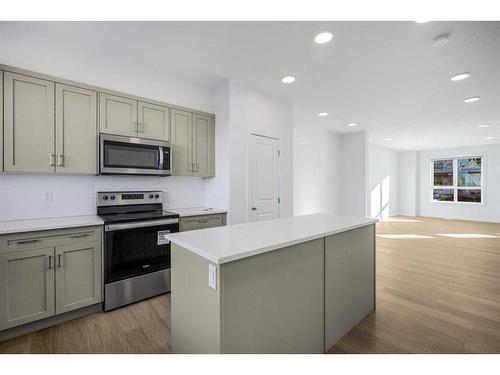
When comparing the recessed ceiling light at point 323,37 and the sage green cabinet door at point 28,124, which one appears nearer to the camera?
the sage green cabinet door at point 28,124

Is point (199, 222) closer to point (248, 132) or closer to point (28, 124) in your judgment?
point (248, 132)

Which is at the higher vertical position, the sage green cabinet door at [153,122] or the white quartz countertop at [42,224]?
the sage green cabinet door at [153,122]

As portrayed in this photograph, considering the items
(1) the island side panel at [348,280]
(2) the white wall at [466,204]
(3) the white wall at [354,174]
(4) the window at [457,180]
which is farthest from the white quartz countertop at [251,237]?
(4) the window at [457,180]

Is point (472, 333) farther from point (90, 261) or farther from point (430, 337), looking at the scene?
point (90, 261)

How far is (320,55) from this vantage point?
262cm

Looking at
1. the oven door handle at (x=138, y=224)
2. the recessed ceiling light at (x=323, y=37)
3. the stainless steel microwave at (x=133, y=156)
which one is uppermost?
the recessed ceiling light at (x=323, y=37)

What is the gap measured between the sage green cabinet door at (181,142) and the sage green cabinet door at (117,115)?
482 millimetres

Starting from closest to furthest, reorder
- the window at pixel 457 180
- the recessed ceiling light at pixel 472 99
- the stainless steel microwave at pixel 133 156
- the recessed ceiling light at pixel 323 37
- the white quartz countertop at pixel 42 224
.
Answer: the white quartz countertop at pixel 42 224 < the recessed ceiling light at pixel 323 37 < the stainless steel microwave at pixel 133 156 < the recessed ceiling light at pixel 472 99 < the window at pixel 457 180

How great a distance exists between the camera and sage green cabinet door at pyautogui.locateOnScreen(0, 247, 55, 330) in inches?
74.4

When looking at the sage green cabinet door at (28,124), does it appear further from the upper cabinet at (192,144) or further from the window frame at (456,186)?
the window frame at (456,186)

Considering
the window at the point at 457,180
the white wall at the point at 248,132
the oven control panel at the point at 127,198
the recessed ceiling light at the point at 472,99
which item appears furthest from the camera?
the window at the point at 457,180

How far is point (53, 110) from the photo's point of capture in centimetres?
232

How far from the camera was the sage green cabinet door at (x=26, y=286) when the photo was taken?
6.20ft

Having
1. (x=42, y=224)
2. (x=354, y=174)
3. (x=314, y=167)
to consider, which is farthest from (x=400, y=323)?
(x=354, y=174)
